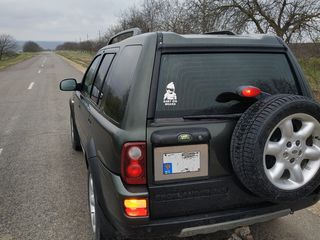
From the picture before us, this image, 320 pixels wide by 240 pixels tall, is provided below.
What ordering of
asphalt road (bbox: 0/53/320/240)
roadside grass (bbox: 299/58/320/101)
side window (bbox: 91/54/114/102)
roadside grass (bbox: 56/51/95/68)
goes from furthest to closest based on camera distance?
roadside grass (bbox: 56/51/95/68)
roadside grass (bbox: 299/58/320/101)
side window (bbox: 91/54/114/102)
asphalt road (bbox: 0/53/320/240)

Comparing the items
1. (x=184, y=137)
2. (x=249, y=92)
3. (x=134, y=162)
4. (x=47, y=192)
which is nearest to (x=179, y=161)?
(x=184, y=137)

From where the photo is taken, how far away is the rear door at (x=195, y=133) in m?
2.35

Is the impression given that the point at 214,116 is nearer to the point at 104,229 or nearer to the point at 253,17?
the point at 104,229

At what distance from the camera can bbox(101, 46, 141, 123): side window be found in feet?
8.31

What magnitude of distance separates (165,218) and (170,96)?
83cm

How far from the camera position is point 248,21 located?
19.2 meters

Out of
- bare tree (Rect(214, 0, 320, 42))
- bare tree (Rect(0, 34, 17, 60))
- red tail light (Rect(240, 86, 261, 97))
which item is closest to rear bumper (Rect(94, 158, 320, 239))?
red tail light (Rect(240, 86, 261, 97))

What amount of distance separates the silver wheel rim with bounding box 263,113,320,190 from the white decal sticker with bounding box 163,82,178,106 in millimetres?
679

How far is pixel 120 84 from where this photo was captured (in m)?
2.73

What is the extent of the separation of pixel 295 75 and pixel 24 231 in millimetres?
2807

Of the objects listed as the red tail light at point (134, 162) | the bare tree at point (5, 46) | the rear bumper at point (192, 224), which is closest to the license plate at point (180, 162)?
the red tail light at point (134, 162)

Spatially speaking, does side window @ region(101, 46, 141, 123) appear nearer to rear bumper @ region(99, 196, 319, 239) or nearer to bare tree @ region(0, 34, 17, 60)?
rear bumper @ region(99, 196, 319, 239)

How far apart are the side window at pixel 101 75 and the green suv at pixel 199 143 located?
77 cm

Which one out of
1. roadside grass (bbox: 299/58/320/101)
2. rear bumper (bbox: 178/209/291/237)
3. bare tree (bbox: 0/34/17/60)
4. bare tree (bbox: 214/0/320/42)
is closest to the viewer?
rear bumper (bbox: 178/209/291/237)
